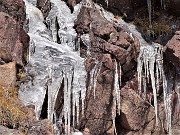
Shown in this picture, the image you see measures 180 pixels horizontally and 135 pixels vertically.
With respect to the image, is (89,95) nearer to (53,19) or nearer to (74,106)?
(74,106)

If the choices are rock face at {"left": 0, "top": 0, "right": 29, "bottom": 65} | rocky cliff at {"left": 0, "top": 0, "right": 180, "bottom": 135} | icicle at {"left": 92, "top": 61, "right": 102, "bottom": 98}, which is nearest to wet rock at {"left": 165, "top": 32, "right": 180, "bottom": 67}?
rocky cliff at {"left": 0, "top": 0, "right": 180, "bottom": 135}

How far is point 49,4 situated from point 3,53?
354cm

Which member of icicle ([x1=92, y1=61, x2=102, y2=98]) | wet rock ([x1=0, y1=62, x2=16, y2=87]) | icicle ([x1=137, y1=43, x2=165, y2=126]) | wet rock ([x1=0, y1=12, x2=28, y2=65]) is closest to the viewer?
wet rock ([x1=0, y1=62, x2=16, y2=87])

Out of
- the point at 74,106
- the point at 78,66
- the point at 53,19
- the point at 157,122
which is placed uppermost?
the point at 53,19

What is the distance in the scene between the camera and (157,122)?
13.0m

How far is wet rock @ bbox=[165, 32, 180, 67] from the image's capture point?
12.9 metres

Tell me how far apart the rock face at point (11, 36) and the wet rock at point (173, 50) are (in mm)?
4725

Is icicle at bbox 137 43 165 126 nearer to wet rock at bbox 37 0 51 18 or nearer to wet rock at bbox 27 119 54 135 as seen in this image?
wet rock at bbox 37 0 51 18

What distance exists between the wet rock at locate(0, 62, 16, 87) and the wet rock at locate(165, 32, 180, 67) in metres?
5.32

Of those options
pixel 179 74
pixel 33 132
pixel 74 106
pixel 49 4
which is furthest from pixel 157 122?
pixel 33 132

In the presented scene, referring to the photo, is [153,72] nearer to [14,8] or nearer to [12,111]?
[14,8]

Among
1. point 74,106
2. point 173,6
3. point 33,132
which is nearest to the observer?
point 33,132

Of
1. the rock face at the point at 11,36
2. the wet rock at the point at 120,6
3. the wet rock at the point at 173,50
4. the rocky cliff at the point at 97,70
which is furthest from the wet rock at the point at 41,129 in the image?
the wet rock at the point at 120,6

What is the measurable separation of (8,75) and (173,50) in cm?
560
